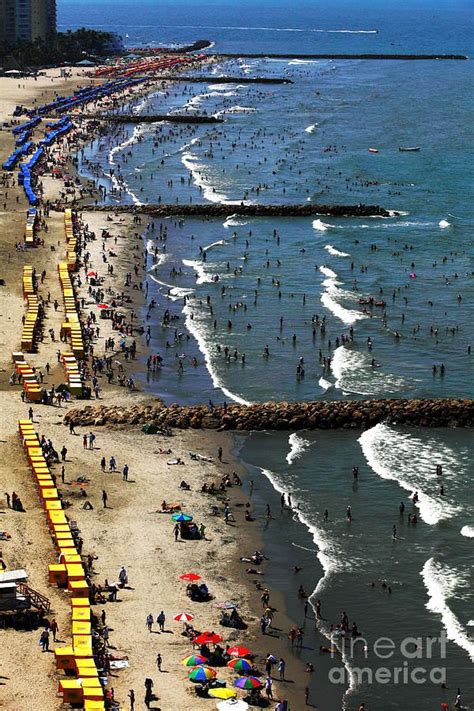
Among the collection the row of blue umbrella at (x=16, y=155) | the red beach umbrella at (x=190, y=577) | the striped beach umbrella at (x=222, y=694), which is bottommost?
the striped beach umbrella at (x=222, y=694)

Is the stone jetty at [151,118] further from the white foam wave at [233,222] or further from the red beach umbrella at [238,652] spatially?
the red beach umbrella at [238,652]

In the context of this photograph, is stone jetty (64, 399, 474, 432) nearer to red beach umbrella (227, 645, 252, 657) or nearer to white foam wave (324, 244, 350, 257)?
red beach umbrella (227, 645, 252, 657)

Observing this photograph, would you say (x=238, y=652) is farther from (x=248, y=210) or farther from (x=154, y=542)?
(x=248, y=210)

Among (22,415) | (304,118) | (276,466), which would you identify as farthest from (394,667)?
(304,118)

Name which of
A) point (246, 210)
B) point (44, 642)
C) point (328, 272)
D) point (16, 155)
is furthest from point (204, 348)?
point (16, 155)

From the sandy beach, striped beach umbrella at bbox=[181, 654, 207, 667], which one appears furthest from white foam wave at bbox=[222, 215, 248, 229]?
striped beach umbrella at bbox=[181, 654, 207, 667]

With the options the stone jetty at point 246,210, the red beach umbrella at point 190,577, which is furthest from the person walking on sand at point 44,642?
the stone jetty at point 246,210
